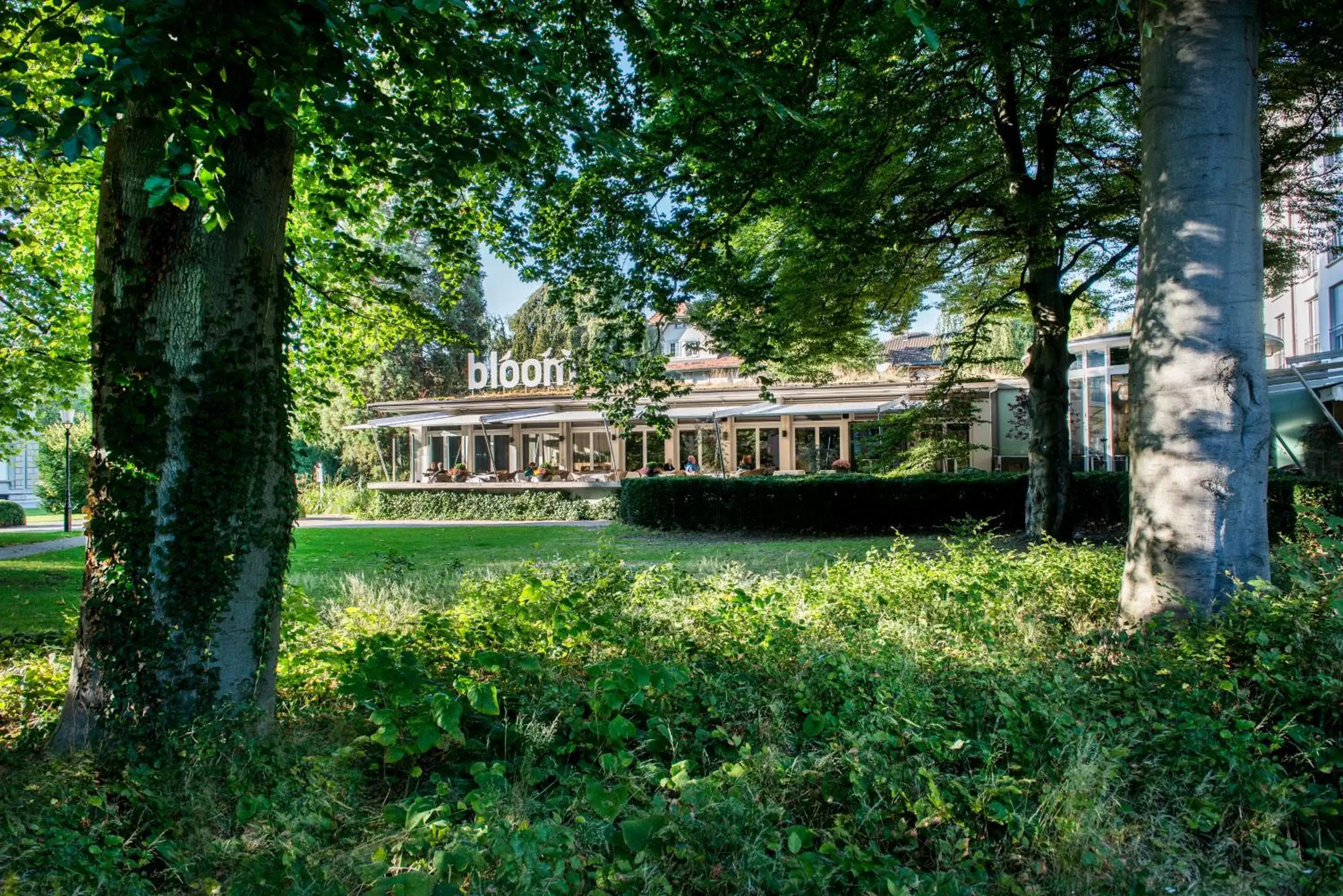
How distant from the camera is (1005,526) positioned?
1445cm

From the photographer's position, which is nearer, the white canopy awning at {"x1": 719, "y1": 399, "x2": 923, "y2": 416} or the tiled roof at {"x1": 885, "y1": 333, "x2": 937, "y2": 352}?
the white canopy awning at {"x1": 719, "y1": 399, "x2": 923, "y2": 416}

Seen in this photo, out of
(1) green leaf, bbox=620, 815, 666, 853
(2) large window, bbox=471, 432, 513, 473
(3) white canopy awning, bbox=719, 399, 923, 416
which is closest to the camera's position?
(1) green leaf, bbox=620, 815, 666, 853

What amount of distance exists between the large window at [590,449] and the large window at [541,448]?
81 centimetres

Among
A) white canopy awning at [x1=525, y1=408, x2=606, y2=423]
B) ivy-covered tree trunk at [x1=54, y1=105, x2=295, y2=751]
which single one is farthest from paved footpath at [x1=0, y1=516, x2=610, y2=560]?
ivy-covered tree trunk at [x1=54, y1=105, x2=295, y2=751]

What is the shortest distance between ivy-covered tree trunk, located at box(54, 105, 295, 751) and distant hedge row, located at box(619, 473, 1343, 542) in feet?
38.7

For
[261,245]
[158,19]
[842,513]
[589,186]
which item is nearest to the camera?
[158,19]

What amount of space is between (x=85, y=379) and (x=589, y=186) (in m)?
7.27

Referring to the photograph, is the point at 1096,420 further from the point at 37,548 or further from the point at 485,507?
the point at 37,548

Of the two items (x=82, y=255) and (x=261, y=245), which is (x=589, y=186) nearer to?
(x=261, y=245)

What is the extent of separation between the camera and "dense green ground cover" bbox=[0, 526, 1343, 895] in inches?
107

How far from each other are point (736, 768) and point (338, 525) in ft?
67.7

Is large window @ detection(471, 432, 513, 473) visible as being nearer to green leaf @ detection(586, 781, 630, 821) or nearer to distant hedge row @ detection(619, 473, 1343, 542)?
distant hedge row @ detection(619, 473, 1343, 542)

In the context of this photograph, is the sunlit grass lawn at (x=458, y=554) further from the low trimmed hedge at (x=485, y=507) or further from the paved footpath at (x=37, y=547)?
the low trimmed hedge at (x=485, y=507)

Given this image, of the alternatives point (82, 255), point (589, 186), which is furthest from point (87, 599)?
point (82, 255)
